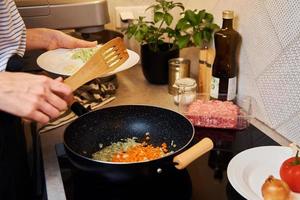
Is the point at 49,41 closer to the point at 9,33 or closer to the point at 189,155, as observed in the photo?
the point at 9,33

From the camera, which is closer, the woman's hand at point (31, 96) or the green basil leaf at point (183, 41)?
the woman's hand at point (31, 96)

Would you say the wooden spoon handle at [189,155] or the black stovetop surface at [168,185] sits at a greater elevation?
the wooden spoon handle at [189,155]

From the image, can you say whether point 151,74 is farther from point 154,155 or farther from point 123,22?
point 154,155

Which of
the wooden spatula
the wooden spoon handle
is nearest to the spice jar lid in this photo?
the wooden spatula

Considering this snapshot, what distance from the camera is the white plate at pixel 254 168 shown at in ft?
2.18

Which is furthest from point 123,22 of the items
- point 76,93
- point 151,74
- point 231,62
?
point 231,62

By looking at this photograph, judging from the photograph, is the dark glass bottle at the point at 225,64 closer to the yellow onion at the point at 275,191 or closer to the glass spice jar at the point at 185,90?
the glass spice jar at the point at 185,90

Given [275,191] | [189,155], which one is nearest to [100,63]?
[189,155]

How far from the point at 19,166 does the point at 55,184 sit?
3.5 inches

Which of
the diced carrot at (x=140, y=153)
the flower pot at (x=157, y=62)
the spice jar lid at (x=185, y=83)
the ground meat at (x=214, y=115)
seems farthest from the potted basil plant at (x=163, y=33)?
the diced carrot at (x=140, y=153)

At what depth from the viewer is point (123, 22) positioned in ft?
4.28

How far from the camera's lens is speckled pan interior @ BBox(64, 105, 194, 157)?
0.86 metres

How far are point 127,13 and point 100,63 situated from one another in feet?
1.72

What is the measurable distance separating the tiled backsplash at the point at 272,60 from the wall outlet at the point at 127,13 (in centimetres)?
38
